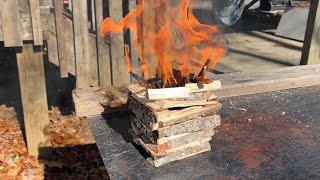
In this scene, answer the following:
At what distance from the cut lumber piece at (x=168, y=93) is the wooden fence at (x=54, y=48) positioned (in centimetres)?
239

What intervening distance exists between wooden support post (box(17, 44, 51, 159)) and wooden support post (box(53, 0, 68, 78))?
0.79 feet

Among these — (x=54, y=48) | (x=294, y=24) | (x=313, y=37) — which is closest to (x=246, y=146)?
(x=54, y=48)

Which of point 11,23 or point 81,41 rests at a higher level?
point 11,23

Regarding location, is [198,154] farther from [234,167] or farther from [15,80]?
[15,80]

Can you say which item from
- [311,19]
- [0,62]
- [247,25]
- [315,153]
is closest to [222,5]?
[247,25]

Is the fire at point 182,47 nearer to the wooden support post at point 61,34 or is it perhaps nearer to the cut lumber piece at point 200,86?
the cut lumber piece at point 200,86

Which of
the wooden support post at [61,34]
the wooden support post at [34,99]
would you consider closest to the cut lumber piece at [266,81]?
the wooden support post at [61,34]

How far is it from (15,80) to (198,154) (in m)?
6.05

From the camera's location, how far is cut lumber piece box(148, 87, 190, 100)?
6.96ft

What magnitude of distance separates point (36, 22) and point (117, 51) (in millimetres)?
1021

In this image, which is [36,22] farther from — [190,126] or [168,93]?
[190,126]

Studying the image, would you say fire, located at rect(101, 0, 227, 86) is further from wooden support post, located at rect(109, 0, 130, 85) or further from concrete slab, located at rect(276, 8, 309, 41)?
concrete slab, located at rect(276, 8, 309, 41)

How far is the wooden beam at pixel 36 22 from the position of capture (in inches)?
155

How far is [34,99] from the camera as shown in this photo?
4.48 metres
